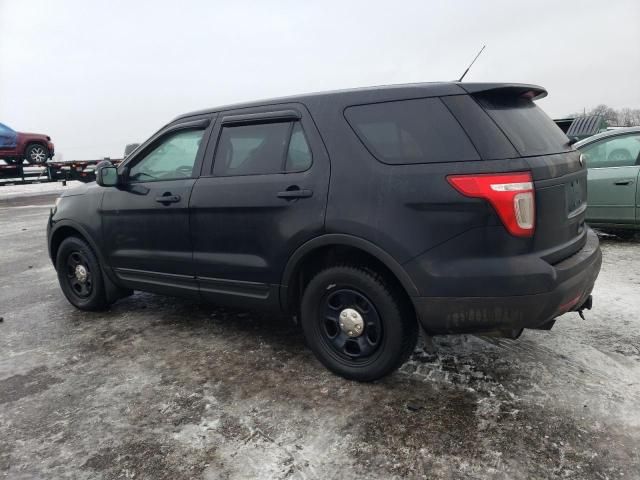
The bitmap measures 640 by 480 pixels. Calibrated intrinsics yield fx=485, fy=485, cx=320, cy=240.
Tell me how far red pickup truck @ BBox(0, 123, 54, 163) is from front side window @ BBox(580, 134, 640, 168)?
19.3 meters

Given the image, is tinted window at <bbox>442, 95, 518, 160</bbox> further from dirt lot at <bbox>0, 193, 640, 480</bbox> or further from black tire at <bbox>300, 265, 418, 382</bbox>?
dirt lot at <bbox>0, 193, 640, 480</bbox>

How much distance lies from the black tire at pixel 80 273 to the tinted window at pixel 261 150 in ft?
5.78

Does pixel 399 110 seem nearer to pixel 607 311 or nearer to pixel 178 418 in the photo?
pixel 178 418

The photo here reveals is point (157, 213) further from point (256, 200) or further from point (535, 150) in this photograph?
point (535, 150)

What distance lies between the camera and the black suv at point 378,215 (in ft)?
8.18

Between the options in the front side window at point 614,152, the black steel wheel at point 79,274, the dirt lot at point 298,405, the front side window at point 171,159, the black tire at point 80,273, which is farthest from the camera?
the front side window at point 614,152

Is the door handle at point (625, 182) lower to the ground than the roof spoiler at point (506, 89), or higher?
lower

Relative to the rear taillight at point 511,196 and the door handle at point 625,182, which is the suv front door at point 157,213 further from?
the door handle at point 625,182

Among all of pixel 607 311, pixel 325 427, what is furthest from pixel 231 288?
pixel 607 311

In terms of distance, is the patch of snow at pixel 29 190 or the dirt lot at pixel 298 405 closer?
the dirt lot at pixel 298 405

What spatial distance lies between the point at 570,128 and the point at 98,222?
12346mm

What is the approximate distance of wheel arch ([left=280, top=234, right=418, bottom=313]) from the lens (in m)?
2.70

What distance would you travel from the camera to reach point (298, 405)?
280 cm

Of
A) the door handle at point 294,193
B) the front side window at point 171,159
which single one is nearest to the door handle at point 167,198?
the front side window at point 171,159
